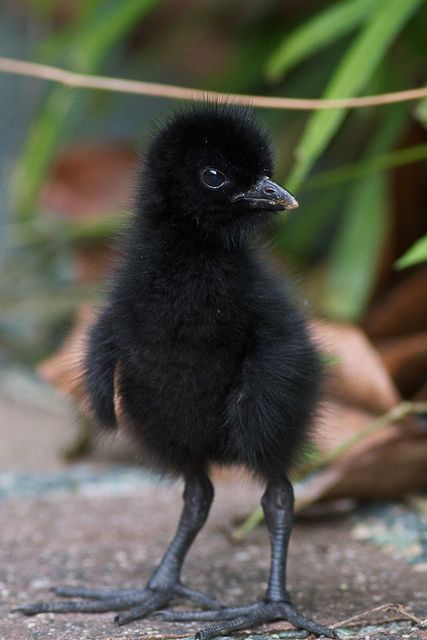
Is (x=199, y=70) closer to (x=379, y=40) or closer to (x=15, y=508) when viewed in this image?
(x=379, y=40)

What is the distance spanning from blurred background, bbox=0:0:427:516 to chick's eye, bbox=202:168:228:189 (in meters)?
0.20

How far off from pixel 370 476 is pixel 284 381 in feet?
2.39

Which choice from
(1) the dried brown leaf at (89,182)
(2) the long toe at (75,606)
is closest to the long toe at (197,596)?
(2) the long toe at (75,606)

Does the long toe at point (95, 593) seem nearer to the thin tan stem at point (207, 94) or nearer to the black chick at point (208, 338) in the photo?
the black chick at point (208, 338)

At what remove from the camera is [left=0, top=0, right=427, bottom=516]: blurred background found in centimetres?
243

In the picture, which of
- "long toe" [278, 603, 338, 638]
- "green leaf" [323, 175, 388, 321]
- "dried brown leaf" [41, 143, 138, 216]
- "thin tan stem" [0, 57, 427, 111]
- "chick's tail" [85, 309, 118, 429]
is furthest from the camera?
"dried brown leaf" [41, 143, 138, 216]

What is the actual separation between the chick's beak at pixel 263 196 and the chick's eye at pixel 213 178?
0.04 metres

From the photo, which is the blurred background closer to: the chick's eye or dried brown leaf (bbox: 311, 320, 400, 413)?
dried brown leaf (bbox: 311, 320, 400, 413)

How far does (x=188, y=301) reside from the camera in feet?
5.82

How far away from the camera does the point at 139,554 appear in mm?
2227

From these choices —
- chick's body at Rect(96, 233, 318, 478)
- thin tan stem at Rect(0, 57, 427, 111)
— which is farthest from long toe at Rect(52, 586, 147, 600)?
thin tan stem at Rect(0, 57, 427, 111)

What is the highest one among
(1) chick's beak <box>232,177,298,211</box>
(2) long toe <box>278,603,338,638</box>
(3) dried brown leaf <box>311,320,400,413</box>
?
(3) dried brown leaf <box>311,320,400,413</box>

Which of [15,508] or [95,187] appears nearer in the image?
[15,508]

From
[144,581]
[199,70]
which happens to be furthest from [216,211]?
[199,70]
